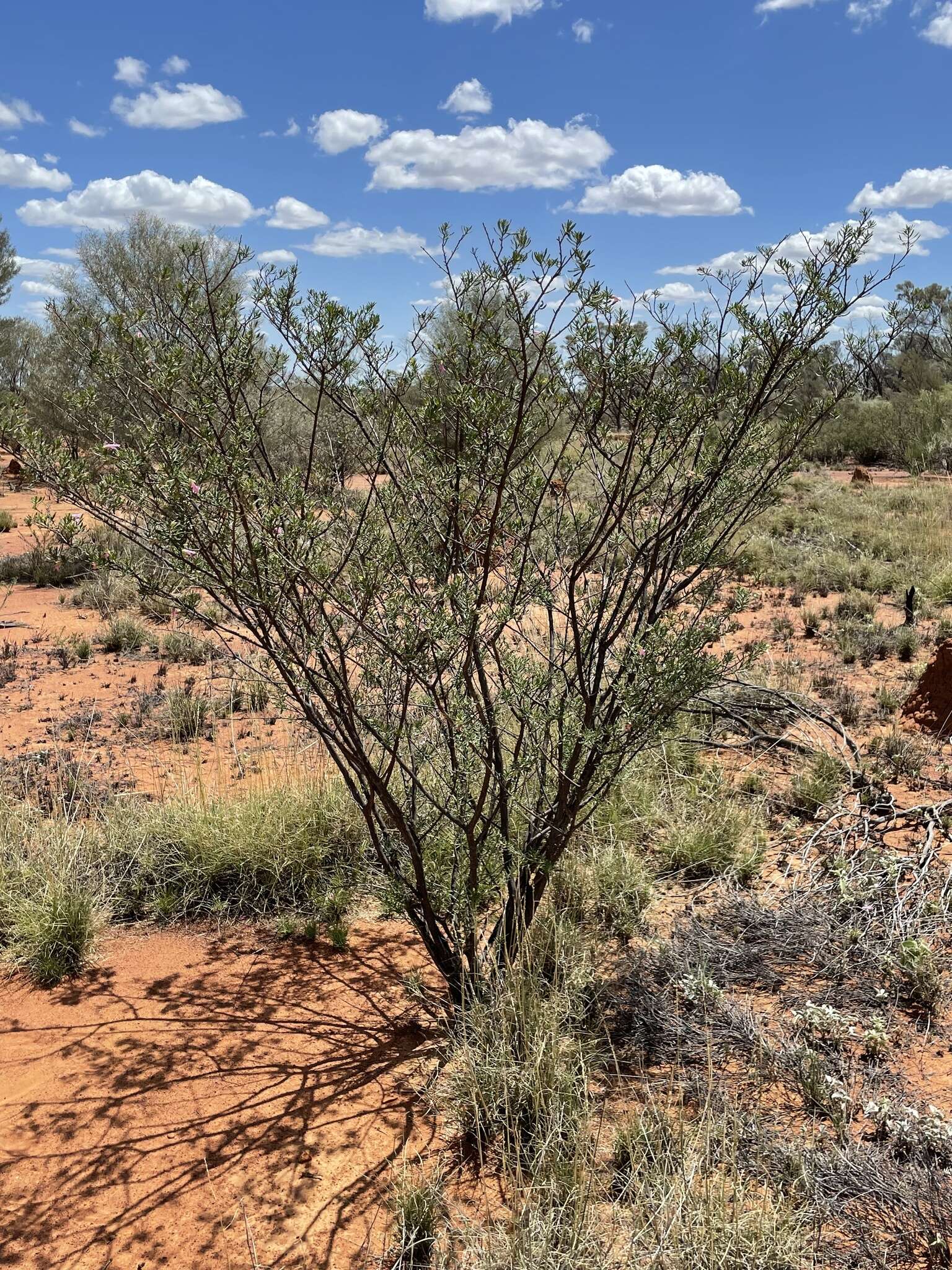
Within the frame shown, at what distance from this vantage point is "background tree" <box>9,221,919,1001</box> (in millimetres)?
2834

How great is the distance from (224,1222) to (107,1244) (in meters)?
0.31

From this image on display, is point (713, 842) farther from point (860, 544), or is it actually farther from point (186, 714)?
point (860, 544)

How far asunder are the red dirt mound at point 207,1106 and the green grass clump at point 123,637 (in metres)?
5.45

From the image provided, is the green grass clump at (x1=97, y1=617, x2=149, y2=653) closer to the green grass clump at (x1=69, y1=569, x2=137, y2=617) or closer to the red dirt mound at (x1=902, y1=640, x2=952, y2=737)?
the green grass clump at (x1=69, y1=569, x2=137, y2=617)

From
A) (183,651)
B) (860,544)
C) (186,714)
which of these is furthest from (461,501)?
(860,544)

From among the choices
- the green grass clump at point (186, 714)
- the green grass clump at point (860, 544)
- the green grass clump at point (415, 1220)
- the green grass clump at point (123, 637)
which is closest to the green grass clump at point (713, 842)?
the green grass clump at point (415, 1220)

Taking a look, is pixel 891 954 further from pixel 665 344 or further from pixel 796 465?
pixel 665 344

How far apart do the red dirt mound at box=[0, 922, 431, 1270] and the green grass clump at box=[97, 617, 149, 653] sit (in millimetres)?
5450

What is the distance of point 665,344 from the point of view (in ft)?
9.79

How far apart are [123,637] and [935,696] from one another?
7249 mm

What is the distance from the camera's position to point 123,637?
902 cm

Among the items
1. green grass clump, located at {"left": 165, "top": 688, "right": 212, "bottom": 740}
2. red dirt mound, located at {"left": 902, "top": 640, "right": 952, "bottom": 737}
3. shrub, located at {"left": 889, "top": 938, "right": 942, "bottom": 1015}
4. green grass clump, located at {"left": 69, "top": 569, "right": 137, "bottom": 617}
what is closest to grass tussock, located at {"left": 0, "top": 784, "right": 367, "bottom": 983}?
green grass clump, located at {"left": 165, "top": 688, "right": 212, "bottom": 740}

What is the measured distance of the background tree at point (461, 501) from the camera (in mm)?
2834

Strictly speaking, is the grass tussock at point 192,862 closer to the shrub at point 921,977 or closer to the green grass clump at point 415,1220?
the green grass clump at point 415,1220
